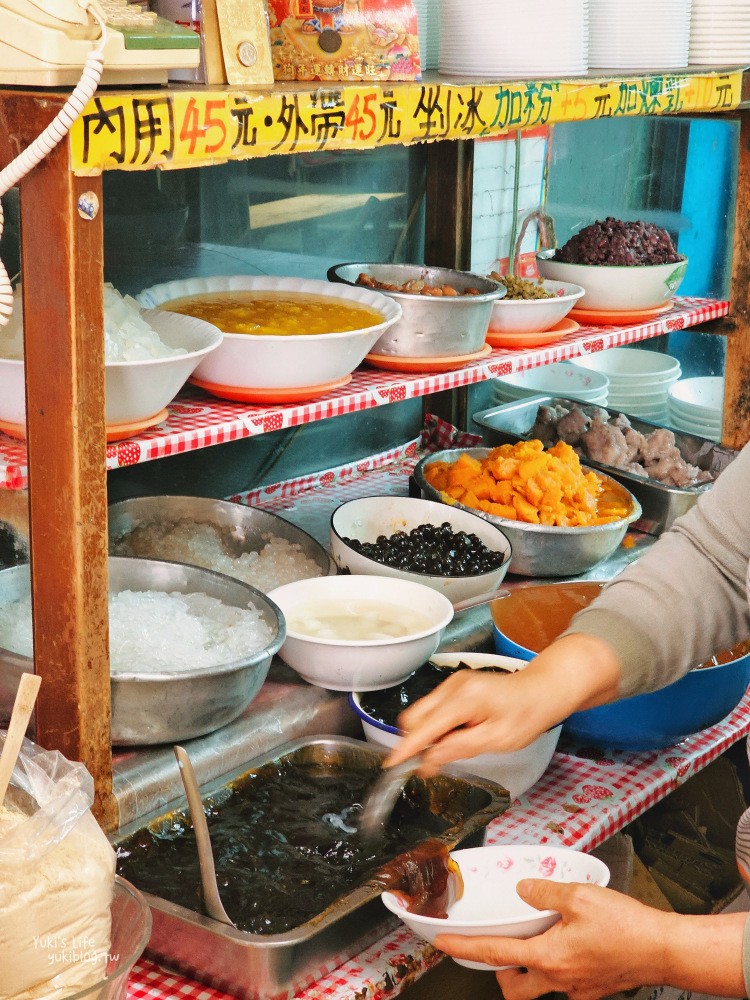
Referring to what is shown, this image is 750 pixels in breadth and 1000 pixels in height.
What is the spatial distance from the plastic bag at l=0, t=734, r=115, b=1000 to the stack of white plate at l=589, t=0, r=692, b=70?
205 cm

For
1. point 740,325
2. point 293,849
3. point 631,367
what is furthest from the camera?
point 631,367

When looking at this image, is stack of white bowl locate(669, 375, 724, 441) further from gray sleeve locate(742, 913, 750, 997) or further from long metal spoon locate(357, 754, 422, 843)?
gray sleeve locate(742, 913, 750, 997)

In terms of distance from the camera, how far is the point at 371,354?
235 cm

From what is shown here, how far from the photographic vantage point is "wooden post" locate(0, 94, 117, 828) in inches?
58.0

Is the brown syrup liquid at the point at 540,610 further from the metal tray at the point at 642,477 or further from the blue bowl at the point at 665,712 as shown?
the metal tray at the point at 642,477

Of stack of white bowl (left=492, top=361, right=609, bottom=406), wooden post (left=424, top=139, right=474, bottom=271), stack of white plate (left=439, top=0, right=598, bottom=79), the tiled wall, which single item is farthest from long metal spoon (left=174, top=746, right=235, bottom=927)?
stack of white bowl (left=492, top=361, right=609, bottom=406)

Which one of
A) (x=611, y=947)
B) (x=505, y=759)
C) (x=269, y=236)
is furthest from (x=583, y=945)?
(x=269, y=236)

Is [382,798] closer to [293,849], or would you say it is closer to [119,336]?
[293,849]

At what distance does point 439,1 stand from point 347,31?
2.17ft

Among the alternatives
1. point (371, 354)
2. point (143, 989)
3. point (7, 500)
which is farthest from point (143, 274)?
point (143, 989)

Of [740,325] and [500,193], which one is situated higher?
[500,193]

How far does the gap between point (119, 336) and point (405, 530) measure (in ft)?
3.54

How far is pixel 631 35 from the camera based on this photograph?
106 inches

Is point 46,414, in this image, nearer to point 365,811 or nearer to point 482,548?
point 365,811
